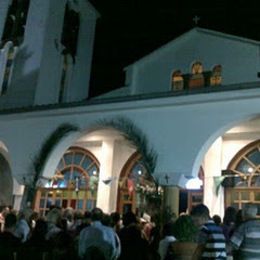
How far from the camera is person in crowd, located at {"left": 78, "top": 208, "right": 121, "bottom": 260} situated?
5.84 m

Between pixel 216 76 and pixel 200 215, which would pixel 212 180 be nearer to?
pixel 216 76

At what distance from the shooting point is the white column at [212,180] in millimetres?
14445

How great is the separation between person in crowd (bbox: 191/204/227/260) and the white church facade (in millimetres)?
6312

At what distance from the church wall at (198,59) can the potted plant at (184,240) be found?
1088cm

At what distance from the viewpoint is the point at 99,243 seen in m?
5.96

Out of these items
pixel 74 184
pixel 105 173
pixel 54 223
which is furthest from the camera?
pixel 74 184

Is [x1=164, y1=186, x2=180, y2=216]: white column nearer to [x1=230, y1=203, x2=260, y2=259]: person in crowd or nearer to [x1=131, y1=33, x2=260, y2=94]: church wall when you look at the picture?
[x1=131, y1=33, x2=260, y2=94]: church wall

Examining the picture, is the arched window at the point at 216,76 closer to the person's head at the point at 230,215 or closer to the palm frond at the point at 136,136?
the palm frond at the point at 136,136

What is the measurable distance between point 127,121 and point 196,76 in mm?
4546

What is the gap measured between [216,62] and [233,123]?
16.6 ft

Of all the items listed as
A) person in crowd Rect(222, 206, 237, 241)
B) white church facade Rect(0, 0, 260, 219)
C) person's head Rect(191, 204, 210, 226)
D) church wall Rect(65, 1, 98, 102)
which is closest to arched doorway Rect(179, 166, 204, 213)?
white church facade Rect(0, 0, 260, 219)

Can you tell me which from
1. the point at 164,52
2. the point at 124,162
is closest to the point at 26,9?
the point at 164,52

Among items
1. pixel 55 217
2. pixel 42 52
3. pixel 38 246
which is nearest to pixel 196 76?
pixel 42 52

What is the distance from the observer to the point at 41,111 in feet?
45.3
